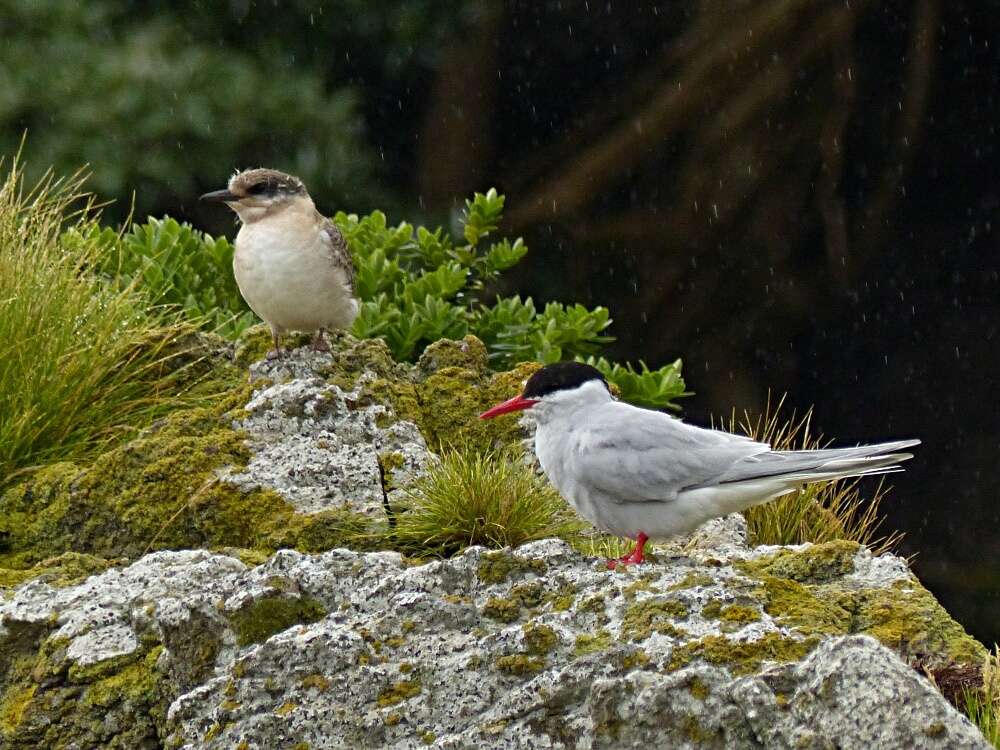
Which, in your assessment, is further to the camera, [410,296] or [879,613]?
[410,296]

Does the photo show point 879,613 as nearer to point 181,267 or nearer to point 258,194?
point 258,194

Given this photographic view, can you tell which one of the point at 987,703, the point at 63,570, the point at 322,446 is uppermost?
the point at 322,446

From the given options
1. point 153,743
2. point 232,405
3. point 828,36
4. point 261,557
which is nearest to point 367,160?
point 828,36

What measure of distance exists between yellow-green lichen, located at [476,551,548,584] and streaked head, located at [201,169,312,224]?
87.9 inches

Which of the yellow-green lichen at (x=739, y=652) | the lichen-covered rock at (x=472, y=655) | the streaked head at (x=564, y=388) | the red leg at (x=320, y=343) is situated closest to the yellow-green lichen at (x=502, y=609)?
the lichen-covered rock at (x=472, y=655)

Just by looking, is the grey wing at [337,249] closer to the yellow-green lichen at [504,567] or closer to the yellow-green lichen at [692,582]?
the yellow-green lichen at [504,567]

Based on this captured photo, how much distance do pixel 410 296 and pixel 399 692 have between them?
318 centimetres

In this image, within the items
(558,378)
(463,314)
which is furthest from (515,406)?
(463,314)

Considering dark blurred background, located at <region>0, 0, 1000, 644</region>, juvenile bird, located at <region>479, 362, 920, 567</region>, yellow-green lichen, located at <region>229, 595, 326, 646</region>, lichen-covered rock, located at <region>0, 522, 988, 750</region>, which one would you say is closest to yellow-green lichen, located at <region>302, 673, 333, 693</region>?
lichen-covered rock, located at <region>0, 522, 988, 750</region>

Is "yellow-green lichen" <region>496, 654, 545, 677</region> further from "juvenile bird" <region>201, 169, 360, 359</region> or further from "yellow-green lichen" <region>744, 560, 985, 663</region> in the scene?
"juvenile bird" <region>201, 169, 360, 359</region>

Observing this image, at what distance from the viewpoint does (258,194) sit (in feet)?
17.2

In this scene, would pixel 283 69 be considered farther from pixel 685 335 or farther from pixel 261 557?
pixel 261 557

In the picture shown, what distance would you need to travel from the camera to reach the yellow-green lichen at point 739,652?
10.00ft

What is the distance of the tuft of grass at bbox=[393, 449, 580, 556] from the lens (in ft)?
13.7
